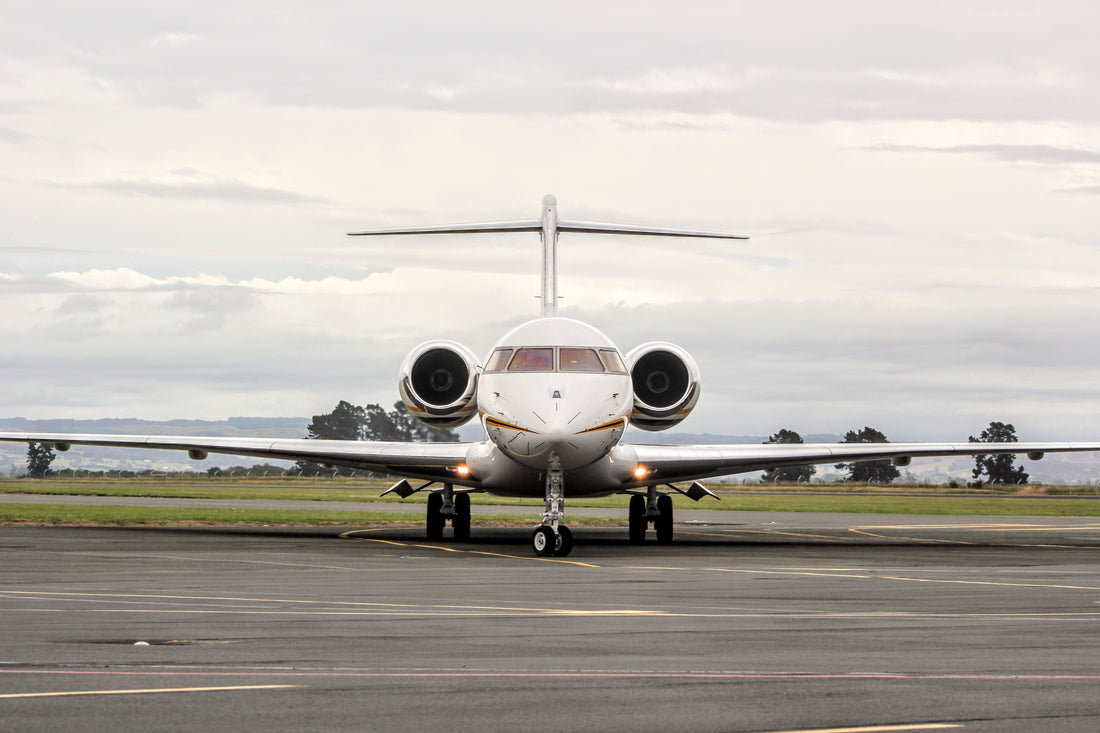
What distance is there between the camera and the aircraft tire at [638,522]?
89.8ft

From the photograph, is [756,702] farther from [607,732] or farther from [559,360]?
[559,360]

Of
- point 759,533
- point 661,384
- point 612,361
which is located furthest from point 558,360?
point 759,533

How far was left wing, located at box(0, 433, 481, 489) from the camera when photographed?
2605 centimetres

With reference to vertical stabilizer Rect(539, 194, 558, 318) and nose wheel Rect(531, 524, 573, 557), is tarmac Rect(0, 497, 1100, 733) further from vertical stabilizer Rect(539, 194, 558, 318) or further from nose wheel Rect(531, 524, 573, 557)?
vertical stabilizer Rect(539, 194, 558, 318)

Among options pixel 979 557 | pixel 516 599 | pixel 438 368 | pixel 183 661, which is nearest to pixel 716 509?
pixel 438 368

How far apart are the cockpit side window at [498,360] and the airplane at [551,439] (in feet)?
0.12

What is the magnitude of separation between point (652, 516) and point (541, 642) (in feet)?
54.7

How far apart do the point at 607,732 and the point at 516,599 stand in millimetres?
7056

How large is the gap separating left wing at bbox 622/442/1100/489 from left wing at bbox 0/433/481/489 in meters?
3.36

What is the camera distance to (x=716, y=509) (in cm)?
4866

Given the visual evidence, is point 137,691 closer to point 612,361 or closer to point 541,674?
point 541,674

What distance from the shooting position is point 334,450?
1056 inches

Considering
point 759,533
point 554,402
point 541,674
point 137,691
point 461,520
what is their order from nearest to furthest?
1. point 137,691
2. point 541,674
3. point 554,402
4. point 461,520
5. point 759,533

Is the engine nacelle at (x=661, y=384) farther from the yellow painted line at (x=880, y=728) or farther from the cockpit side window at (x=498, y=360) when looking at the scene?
the yellow painted line at (x=880, y=728)
